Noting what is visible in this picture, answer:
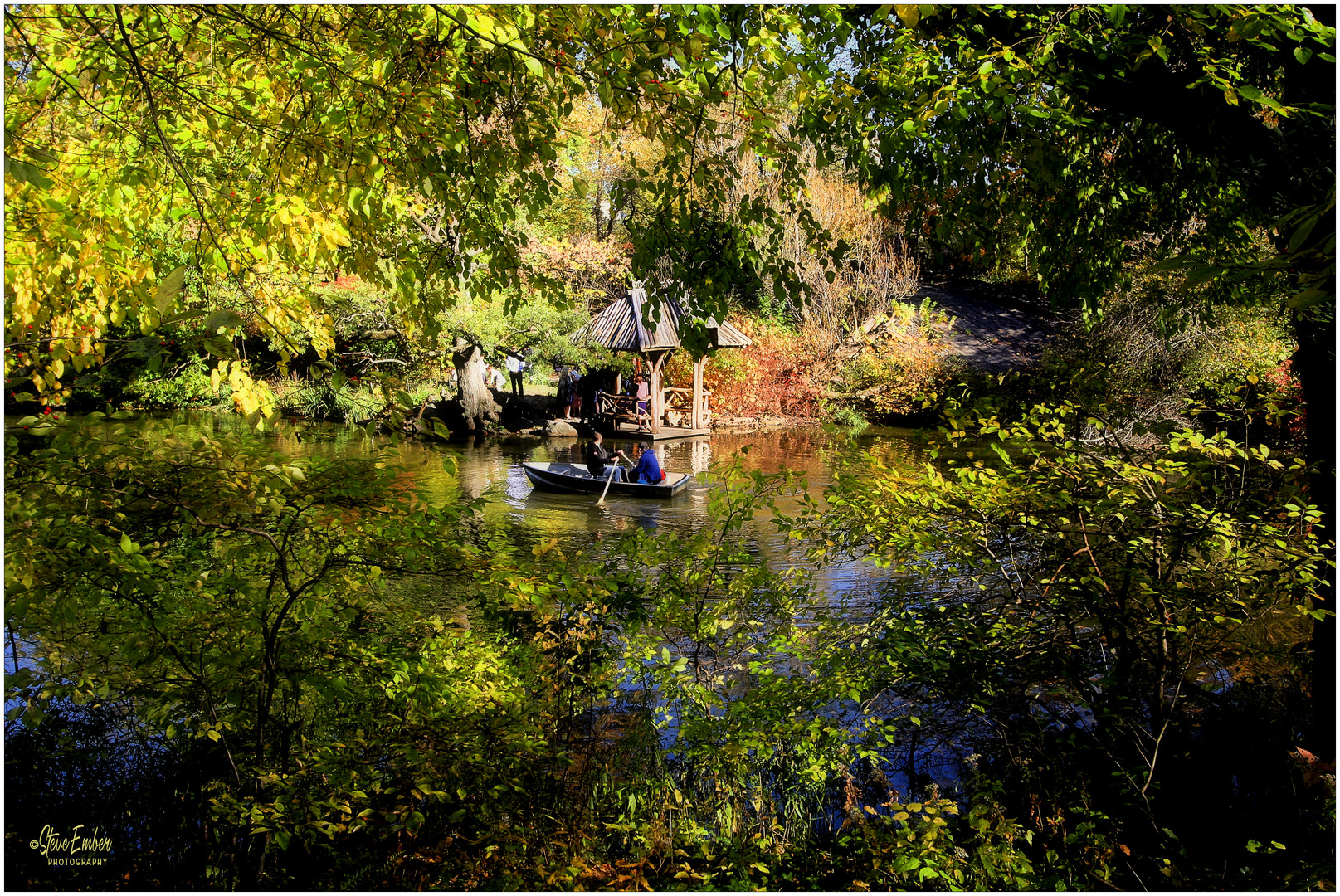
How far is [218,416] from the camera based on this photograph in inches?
811

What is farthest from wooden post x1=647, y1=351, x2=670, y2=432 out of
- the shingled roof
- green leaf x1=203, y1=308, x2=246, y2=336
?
green leaf x1=203, y1=308, x2=246, y2=336

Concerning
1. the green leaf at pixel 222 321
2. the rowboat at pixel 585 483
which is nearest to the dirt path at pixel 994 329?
the rowboat at pixel 585 483

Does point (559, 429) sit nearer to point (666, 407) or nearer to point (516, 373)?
point (516, 373)

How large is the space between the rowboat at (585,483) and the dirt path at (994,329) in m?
12.6

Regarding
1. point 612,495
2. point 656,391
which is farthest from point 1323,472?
point 656,391

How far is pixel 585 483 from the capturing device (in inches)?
544

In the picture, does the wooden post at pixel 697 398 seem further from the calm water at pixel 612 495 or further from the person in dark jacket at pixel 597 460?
the person in dark jacket at pixel 597 460

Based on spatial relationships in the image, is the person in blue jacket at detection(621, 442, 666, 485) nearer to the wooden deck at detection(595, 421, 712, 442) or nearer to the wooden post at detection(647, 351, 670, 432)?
the wooden post at detection(647, 351, 670, 432)

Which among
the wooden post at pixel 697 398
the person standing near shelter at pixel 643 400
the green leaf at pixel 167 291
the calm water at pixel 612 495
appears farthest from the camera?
the person standing near shelter at pixel 643 400

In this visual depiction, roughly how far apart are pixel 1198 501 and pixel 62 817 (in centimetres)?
542

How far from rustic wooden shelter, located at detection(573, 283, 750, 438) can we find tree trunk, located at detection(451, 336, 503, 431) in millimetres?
2609

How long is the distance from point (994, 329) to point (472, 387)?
1606cm

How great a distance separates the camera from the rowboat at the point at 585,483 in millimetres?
13766

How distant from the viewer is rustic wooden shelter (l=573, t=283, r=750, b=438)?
65.0ft
